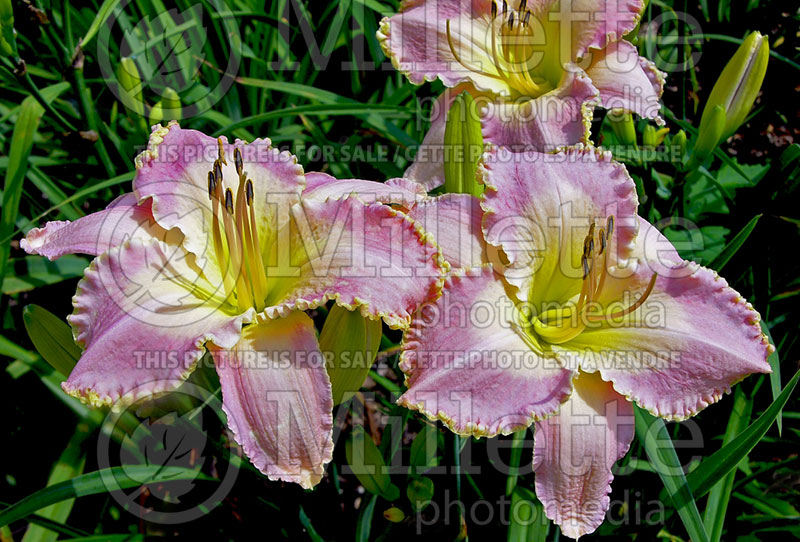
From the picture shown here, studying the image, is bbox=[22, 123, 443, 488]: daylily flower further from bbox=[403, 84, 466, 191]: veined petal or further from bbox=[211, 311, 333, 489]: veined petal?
bbox=[403, 84, 466, 191]: veined petal

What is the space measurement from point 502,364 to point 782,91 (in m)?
1.65

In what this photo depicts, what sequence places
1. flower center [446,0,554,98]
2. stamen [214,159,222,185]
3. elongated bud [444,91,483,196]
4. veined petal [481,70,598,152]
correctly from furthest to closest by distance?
1. flower center [446,0,554,98]
2. veined petal [481,70,598,152]
3. elongated bud [444,91,483,196]
4. stamen [214,159,222,185]

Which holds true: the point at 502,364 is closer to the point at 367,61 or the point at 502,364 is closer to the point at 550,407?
the point at 550,407

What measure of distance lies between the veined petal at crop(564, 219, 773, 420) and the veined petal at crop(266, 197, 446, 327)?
0.27 m

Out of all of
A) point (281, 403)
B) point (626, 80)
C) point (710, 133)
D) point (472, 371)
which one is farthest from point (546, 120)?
point (281, 403)

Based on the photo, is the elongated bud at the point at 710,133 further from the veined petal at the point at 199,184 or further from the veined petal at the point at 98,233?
the veined petal at the point at 98,233

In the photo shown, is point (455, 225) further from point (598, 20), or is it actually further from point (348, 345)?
point (598, 20)

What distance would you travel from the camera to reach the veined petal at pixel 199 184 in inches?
35.9

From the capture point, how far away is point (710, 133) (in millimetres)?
1142

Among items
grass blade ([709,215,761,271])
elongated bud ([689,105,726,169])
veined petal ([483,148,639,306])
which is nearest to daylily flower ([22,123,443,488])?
veined petal ([483,148,639,306])

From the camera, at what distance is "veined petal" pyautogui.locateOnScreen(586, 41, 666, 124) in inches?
44.1

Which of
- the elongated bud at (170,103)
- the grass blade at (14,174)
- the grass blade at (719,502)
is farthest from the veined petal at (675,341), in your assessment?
the grass blade at (14,174)

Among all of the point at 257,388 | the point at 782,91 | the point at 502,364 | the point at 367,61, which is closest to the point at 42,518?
the point at 257,388

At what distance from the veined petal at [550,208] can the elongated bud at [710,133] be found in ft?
1.09
